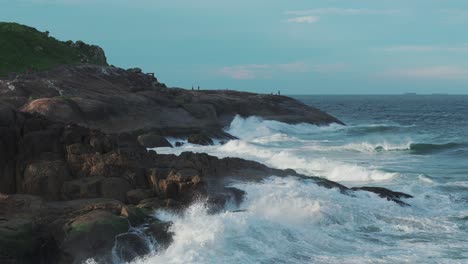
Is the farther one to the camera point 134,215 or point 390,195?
point 390,195

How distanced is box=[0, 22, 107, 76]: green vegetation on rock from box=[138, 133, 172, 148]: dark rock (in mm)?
15331

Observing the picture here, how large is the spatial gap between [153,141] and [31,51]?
2209 centimetres

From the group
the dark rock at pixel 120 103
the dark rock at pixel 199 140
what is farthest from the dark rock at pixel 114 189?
the dark rock at pixel 199 140

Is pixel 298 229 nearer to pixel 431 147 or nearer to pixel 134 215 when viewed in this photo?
pixel 134 215

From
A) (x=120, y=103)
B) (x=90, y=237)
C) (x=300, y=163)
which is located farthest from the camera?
(x=120, y=103)

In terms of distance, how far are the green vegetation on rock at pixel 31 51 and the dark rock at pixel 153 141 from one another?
15.3 meters

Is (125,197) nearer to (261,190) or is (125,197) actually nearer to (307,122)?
(261,190)

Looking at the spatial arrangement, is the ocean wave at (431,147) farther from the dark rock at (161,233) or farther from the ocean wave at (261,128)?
the dark rock at (161,233)

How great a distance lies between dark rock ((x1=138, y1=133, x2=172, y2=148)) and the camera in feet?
117

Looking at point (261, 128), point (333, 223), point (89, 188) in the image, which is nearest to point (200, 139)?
point (261, 128)

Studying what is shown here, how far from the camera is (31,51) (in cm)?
5238

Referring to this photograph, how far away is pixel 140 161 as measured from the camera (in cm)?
2078

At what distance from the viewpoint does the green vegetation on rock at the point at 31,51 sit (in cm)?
4847

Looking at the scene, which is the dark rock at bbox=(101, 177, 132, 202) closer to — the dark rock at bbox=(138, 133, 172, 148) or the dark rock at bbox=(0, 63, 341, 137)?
the dark rock at bbox=(0, 63, 341, 137)
